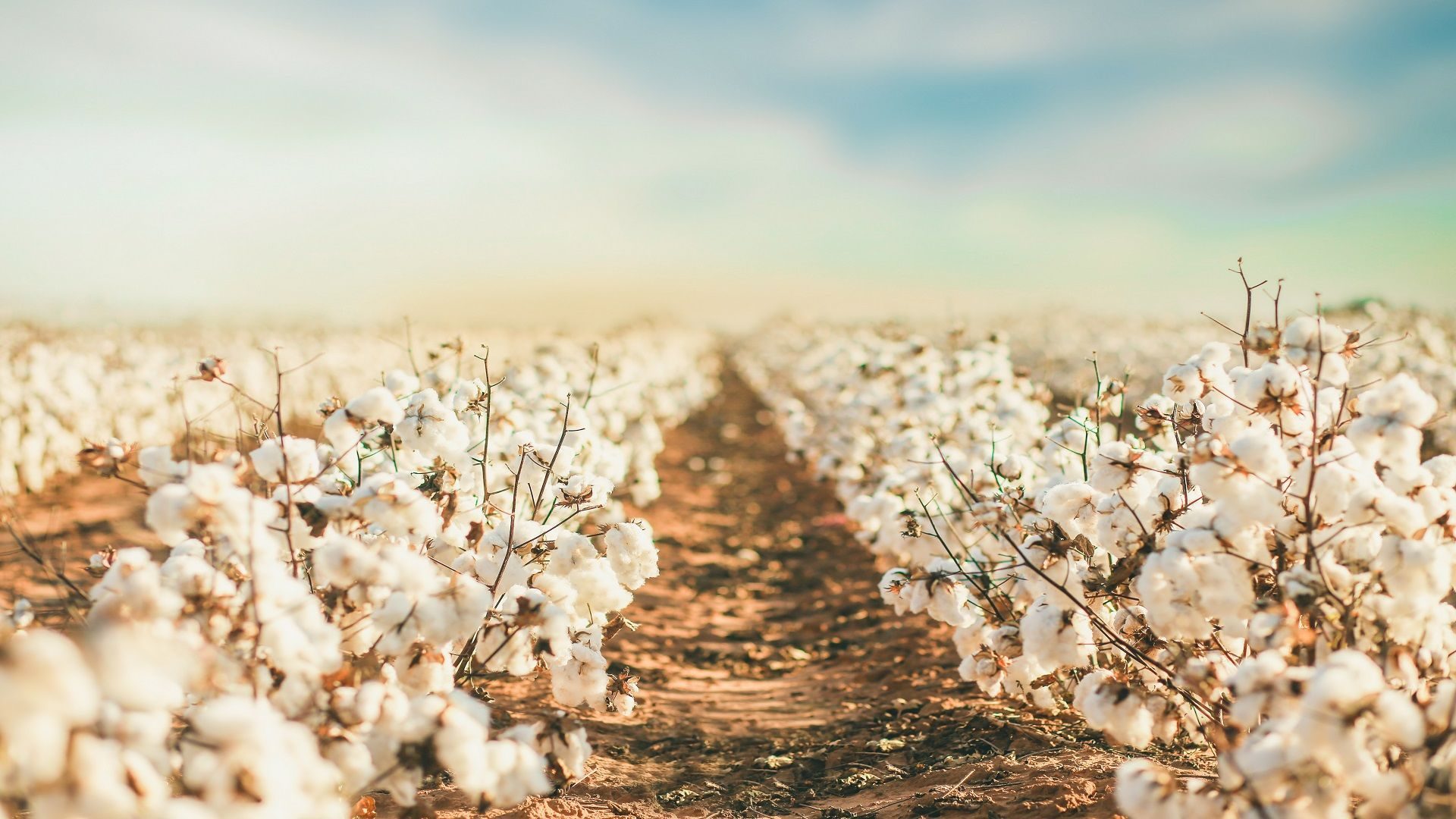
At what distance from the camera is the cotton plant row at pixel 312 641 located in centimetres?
166

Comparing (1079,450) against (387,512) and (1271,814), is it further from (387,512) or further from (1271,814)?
(387,512)

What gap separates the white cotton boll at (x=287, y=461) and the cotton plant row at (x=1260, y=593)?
2.20 meters

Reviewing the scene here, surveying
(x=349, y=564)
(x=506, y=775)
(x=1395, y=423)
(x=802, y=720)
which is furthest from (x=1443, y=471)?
(x=349, y=564)

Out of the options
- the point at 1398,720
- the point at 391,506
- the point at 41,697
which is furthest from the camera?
the point at 391,506

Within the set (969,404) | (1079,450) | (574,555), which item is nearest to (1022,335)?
(969,404)

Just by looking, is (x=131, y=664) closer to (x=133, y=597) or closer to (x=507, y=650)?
(x=133, y=597)

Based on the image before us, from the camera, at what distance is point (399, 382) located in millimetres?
3889

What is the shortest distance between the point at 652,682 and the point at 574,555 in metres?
2.28

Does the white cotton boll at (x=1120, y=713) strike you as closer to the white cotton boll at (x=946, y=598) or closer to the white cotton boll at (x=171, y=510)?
the white cotton boll at (x=946, y=598)

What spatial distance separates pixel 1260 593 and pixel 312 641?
9.15 ft

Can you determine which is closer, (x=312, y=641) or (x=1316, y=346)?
(x=312, y=641)

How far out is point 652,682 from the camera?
5.60 metres

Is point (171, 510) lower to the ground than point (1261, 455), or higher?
lower

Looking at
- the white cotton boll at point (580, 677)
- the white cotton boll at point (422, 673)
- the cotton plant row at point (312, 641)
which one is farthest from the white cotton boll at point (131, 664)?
the white cotton boll at point (580, 677)
